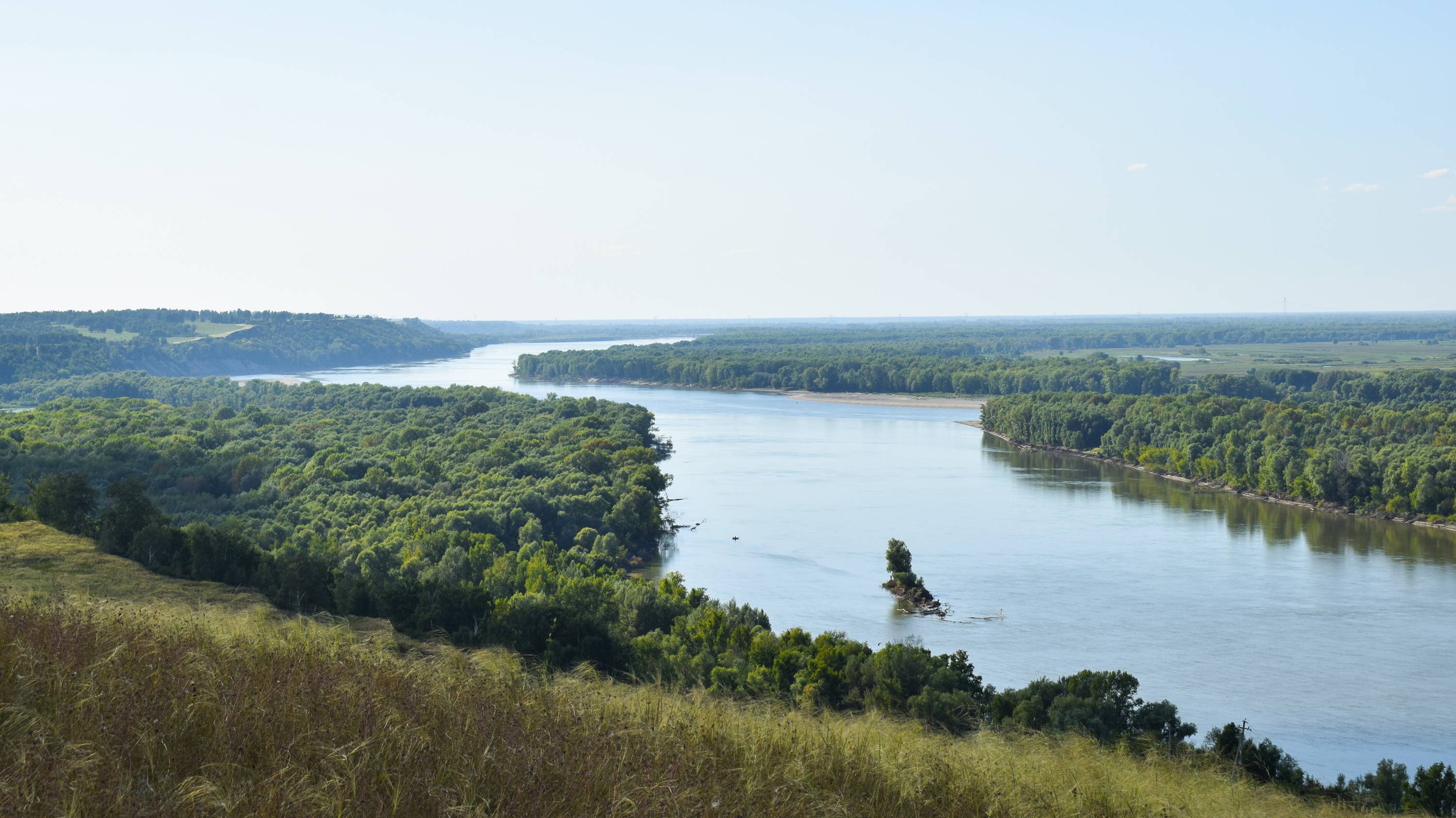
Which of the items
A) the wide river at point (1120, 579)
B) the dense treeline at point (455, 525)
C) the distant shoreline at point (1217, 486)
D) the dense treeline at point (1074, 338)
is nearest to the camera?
the dense treeline at point (455, 525)

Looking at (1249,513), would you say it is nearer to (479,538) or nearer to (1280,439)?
(1280,439)

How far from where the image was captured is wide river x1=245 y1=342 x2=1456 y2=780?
20.4m

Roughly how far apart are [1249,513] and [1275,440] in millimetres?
8181

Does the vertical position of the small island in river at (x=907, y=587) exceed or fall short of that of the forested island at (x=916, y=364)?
it falls short

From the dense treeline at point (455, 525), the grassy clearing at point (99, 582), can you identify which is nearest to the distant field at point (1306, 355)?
the dense treeline at point (455, 525)

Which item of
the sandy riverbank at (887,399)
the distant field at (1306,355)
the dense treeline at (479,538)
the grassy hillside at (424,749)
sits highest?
the grassy hillside at (424,749)

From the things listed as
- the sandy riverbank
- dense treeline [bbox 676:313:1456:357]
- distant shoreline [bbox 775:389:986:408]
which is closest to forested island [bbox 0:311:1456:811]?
distant shoreline [bbox 775:389:986:408]

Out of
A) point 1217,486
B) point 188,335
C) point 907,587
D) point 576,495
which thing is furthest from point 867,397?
point 188,335

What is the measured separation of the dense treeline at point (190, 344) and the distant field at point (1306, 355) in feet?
277

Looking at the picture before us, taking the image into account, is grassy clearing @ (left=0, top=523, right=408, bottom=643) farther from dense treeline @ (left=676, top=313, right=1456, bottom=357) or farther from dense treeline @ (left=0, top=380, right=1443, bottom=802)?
dense treeline @ (left=676, top=313, right=1456, bottom=357)

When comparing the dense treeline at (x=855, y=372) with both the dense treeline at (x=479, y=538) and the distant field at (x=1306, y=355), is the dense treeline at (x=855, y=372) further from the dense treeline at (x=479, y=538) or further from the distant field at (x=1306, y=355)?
the dense treeline at (x=479, y=538)

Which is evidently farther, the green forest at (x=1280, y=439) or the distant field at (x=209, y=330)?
the distant field at (x=209, y=330)

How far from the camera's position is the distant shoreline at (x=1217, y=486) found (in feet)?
127

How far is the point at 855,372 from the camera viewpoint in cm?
9894
